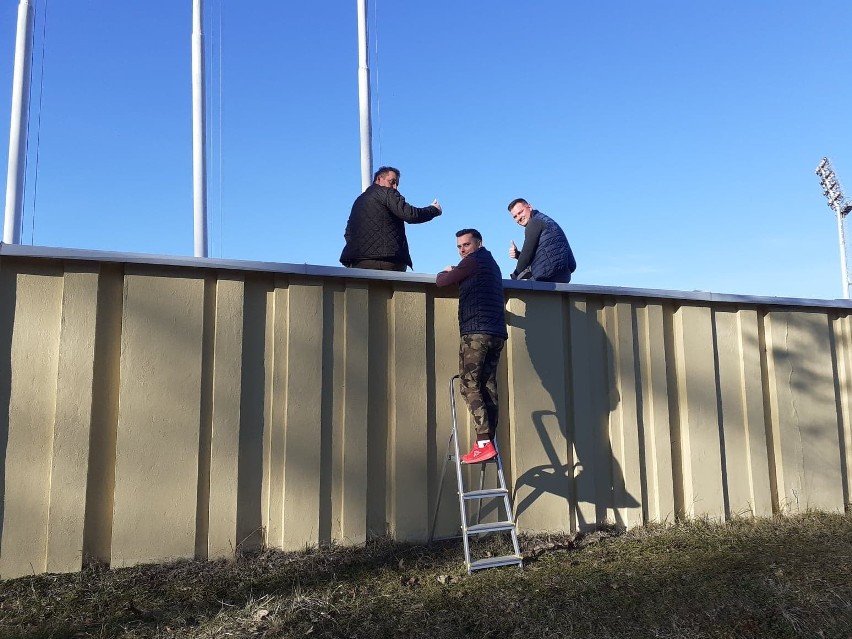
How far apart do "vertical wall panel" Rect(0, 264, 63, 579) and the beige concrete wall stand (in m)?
0.01

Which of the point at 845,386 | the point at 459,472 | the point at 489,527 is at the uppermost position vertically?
the point at 845,386

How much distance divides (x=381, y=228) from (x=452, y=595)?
302cm

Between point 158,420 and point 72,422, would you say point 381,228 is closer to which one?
point 158,420

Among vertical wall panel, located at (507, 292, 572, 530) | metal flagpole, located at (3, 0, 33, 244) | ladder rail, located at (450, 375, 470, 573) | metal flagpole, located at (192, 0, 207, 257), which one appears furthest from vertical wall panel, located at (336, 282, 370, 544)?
metal flagpole, located at (3, 0, 33, 244)

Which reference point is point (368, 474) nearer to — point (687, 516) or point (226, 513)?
point (226, 513)

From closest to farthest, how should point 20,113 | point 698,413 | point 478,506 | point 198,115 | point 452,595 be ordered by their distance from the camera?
point 452,595, point 478,506, point 698,413, point 20,113, point 198,115

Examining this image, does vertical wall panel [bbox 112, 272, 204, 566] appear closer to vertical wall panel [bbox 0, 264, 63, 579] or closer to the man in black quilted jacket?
vertical wall panel [bbox 0, 264, 63, 579]

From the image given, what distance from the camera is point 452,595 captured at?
14.1 ft

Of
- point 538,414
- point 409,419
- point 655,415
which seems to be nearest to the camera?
point 409,419

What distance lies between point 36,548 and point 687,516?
5.19 metres

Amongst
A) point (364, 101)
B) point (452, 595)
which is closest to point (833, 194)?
point (364, 101)

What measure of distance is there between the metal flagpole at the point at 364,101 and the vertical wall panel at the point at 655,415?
521 centimetres

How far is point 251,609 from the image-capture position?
12.9 feet

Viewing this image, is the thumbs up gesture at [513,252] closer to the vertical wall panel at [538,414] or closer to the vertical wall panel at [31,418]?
the vertical wall panel at [538,414]
